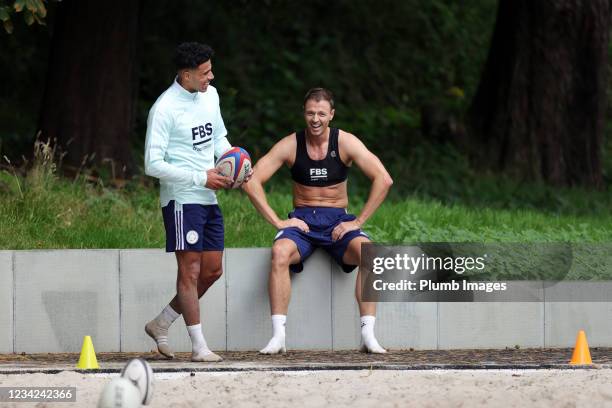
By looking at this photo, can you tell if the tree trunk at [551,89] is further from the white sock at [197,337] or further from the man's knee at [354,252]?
the white sock at [197,337]

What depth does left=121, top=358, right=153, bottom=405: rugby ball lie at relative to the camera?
688 cm

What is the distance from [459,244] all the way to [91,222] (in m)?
2.96

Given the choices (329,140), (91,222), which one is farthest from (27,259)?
(329,140)

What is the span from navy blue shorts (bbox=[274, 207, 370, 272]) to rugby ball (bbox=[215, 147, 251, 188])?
2.93ft

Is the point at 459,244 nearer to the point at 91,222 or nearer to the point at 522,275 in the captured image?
the point at 522,275

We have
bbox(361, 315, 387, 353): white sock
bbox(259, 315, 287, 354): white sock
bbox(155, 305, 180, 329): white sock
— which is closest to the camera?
bbox(155, 305, 180, 329): white sock

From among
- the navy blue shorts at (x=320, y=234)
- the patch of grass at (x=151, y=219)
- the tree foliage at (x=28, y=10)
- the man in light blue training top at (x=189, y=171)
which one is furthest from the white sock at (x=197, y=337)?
the tree foliage at (x=28, y=10)

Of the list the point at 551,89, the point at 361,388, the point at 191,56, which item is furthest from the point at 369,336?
the point at 551,89

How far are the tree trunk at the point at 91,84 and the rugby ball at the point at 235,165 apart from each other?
5043 millimetres

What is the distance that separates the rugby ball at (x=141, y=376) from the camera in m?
6.88

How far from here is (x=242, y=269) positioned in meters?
9.96

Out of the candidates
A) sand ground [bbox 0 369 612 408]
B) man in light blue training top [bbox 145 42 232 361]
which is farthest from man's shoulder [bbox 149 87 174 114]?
sand ground [bbox 0 369 612 408]

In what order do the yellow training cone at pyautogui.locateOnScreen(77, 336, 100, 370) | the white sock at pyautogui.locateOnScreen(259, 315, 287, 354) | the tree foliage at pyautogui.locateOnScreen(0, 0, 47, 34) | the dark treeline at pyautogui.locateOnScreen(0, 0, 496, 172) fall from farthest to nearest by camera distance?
the dark treeline at pyautogui.locateOnScreen(0, 0, 496, 172) < the tree foliage at pyautogui.locateOnScreen(0, 0, 47, 34) < the white sock at pyautogui.locateOnScreen(259, 315, 287, 354) < the yellow training cone at pyautogui.locateOnScreen(77, 336, 100, 370)

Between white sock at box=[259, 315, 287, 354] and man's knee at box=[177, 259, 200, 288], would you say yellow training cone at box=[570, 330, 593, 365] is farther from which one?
Answer: man's knee at box=[177, 259, 200, 288]
